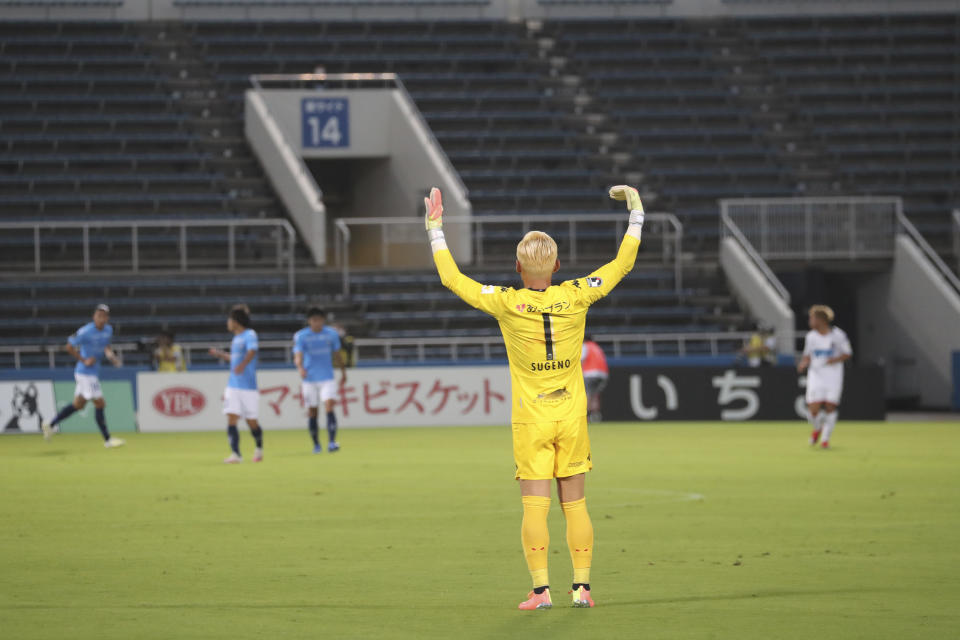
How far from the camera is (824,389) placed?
22.2 m

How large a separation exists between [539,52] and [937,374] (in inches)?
581

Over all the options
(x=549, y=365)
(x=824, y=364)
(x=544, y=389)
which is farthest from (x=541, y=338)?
(x=824, y=364)

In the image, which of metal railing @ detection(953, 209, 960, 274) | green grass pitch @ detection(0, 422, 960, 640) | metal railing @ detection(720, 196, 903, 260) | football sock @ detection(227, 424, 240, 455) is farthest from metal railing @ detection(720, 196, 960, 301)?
football sock @ detection(227, 424, 240, 455)

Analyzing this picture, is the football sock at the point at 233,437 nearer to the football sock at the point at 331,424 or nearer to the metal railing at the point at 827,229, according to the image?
the football sock at the point at 331,424

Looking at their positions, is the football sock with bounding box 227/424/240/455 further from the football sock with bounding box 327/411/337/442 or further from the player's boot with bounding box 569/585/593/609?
the player's boot with bounding box 569/585/593/609

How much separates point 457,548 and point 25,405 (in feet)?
60.7

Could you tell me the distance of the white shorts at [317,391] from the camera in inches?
868

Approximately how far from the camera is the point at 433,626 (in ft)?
26.2

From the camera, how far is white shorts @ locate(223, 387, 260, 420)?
64.7 ft

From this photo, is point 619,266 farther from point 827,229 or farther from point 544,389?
point 827,229

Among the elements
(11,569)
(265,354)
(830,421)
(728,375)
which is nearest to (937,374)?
(728,375)

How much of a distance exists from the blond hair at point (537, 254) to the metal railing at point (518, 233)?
24708 millimetres

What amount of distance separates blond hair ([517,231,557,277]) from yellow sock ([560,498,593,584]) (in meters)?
1.32

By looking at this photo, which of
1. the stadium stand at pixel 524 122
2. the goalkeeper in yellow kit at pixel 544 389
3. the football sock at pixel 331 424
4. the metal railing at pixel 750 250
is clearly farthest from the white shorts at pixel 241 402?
the metal railing at pixel 750 250
